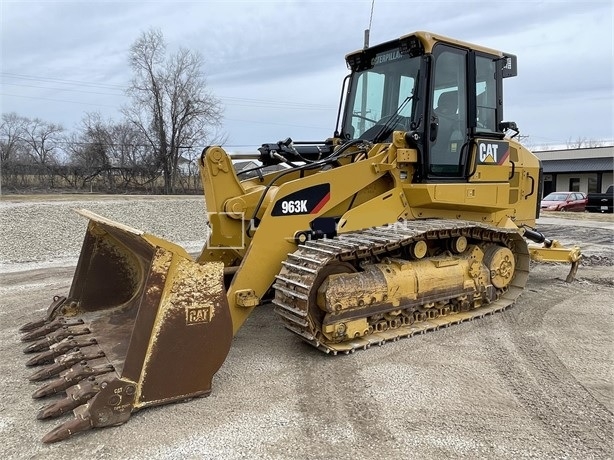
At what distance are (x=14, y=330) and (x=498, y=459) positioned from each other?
4.74 m

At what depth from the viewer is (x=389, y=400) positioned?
366 centimetres

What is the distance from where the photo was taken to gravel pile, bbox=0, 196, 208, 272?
10.2 m

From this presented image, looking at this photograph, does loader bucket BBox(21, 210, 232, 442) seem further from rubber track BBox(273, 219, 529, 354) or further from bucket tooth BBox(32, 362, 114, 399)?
rubber track BBox(273, 219, 529, 354)

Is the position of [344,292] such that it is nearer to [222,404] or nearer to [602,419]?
[222,404]

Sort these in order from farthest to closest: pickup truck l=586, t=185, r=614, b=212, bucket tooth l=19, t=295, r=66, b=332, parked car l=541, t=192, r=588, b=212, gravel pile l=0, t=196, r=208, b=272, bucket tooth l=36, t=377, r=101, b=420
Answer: parked car l=541, t=192, r=588, b=212
pickup truck l=586, t=185, r=614, b=212
gravel pile l=0, t=196, r=208, b=272
bucket tooth l=19, t=295, r=66, b=332
bucket tooth l=36, t=377, r=101, b=420

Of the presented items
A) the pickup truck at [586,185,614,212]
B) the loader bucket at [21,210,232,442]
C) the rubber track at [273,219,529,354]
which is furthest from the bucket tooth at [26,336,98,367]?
the pickup truck at [586,185,614,212]

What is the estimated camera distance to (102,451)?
2986 millimetres

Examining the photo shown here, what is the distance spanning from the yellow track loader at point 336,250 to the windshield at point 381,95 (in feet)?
0.07

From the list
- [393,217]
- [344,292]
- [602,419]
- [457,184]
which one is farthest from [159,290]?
[457,184]

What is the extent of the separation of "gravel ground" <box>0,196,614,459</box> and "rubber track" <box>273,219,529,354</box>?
0.40 ft

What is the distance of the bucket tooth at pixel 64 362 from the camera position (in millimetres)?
3777

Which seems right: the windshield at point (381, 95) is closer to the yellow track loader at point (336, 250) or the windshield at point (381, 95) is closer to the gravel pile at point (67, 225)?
the yellow track loader at point (336, 250)

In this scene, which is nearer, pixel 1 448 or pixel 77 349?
pixel 1 448

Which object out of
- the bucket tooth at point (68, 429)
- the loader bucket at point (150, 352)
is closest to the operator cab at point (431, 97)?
the loader bucket at point (150, 352)
